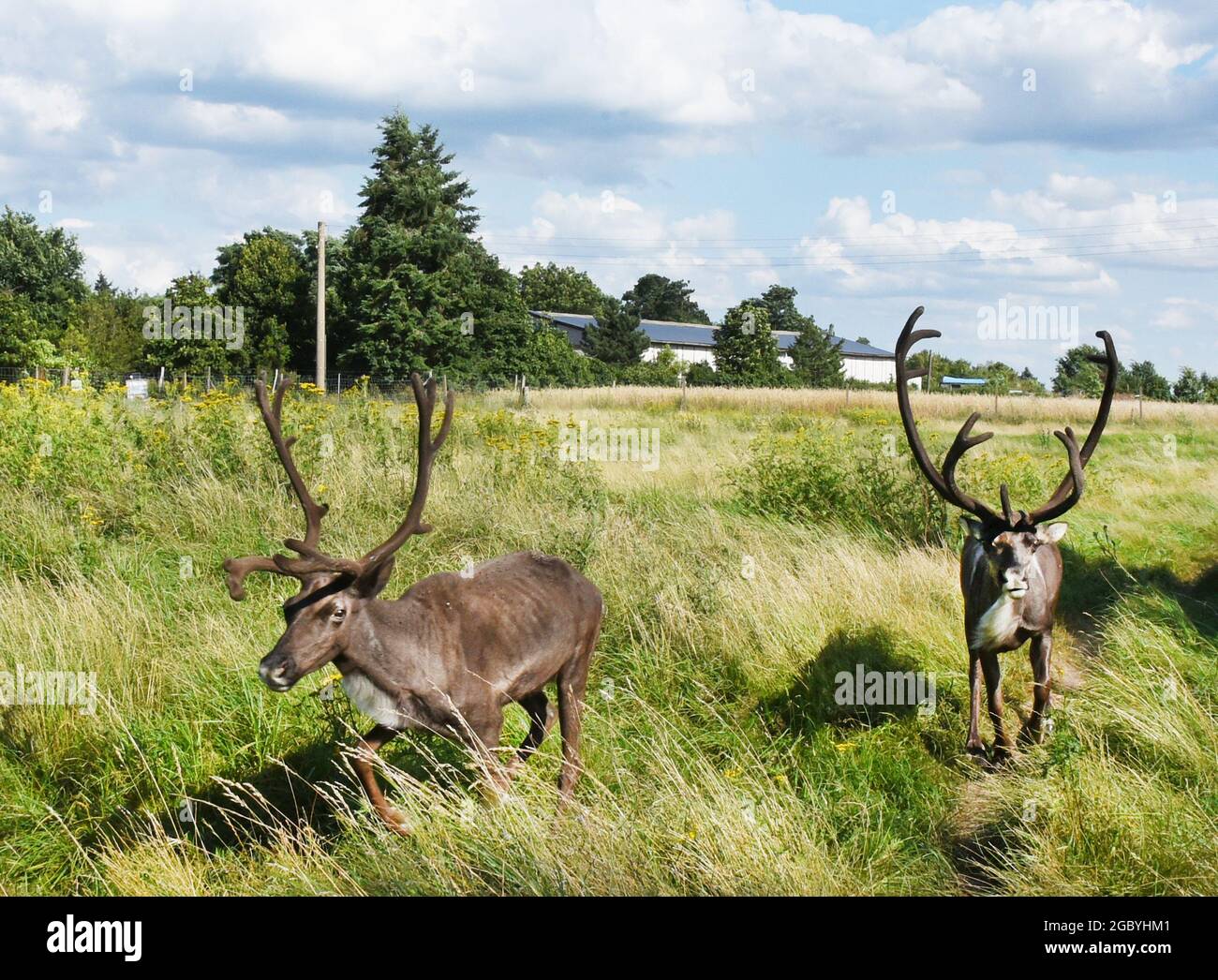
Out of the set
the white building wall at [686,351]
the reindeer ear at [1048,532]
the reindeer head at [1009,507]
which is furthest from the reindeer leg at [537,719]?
the white building wall at [686,351]

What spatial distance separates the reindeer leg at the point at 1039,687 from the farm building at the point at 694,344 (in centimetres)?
6385

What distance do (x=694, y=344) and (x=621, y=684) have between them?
72.0 m

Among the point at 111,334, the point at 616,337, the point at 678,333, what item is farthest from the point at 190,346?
the point at 678,333

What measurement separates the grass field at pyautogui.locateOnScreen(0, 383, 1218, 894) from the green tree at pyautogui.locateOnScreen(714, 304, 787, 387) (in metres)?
39.0

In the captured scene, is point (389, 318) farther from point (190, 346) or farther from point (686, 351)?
point (686, 351)

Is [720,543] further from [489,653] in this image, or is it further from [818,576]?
[489,653]

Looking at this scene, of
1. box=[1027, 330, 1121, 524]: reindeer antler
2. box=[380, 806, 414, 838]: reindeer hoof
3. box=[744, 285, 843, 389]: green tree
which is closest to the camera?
box=[380, 806, 414, 838]: reindeer hoof

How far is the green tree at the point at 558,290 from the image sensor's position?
287ft

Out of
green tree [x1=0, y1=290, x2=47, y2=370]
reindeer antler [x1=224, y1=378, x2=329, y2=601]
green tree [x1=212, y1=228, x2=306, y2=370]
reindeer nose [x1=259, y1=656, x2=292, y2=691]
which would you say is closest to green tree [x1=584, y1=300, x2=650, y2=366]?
green tree [x1=212, y1=228, x2=306, y2=370]

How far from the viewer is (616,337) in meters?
65.3

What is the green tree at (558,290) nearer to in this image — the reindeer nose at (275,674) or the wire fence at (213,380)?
the wire fence at (213,380)

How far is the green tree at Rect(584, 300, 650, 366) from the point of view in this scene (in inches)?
2562

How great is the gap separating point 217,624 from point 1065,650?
20.5 feet

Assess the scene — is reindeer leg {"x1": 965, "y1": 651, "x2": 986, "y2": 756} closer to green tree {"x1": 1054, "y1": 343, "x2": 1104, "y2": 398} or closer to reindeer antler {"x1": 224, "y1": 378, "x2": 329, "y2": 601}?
reindeer antler {"x1": 224, "y1": 378, "x2": 329, "y2": 601}
